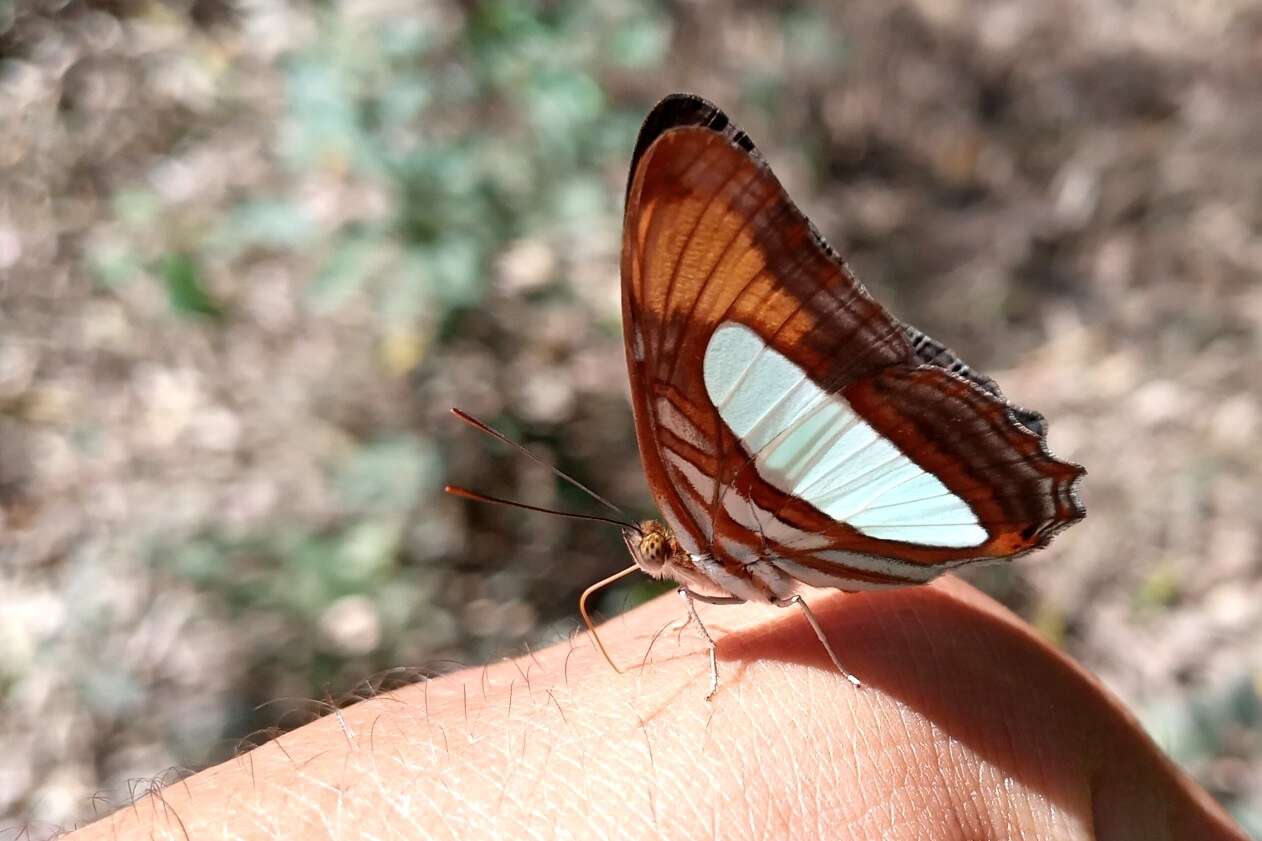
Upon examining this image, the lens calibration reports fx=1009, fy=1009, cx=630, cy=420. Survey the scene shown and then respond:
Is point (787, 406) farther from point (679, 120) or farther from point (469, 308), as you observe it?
point (469, 308)

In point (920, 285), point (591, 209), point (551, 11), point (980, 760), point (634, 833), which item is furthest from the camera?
point (920, 285)

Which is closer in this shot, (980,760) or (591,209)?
(980,760)

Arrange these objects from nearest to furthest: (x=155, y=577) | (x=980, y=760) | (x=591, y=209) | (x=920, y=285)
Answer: (x=980, y=760), (x=155, y=577), (x=591, y=209), (x=920, y=285)

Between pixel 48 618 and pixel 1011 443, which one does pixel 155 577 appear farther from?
pixel 1011 443

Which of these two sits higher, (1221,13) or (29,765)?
(1221,13)

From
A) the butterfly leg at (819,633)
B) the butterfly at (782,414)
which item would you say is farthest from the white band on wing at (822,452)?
the butterfly leg at (819,633)

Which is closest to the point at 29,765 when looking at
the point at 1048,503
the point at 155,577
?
the point at 155,577
